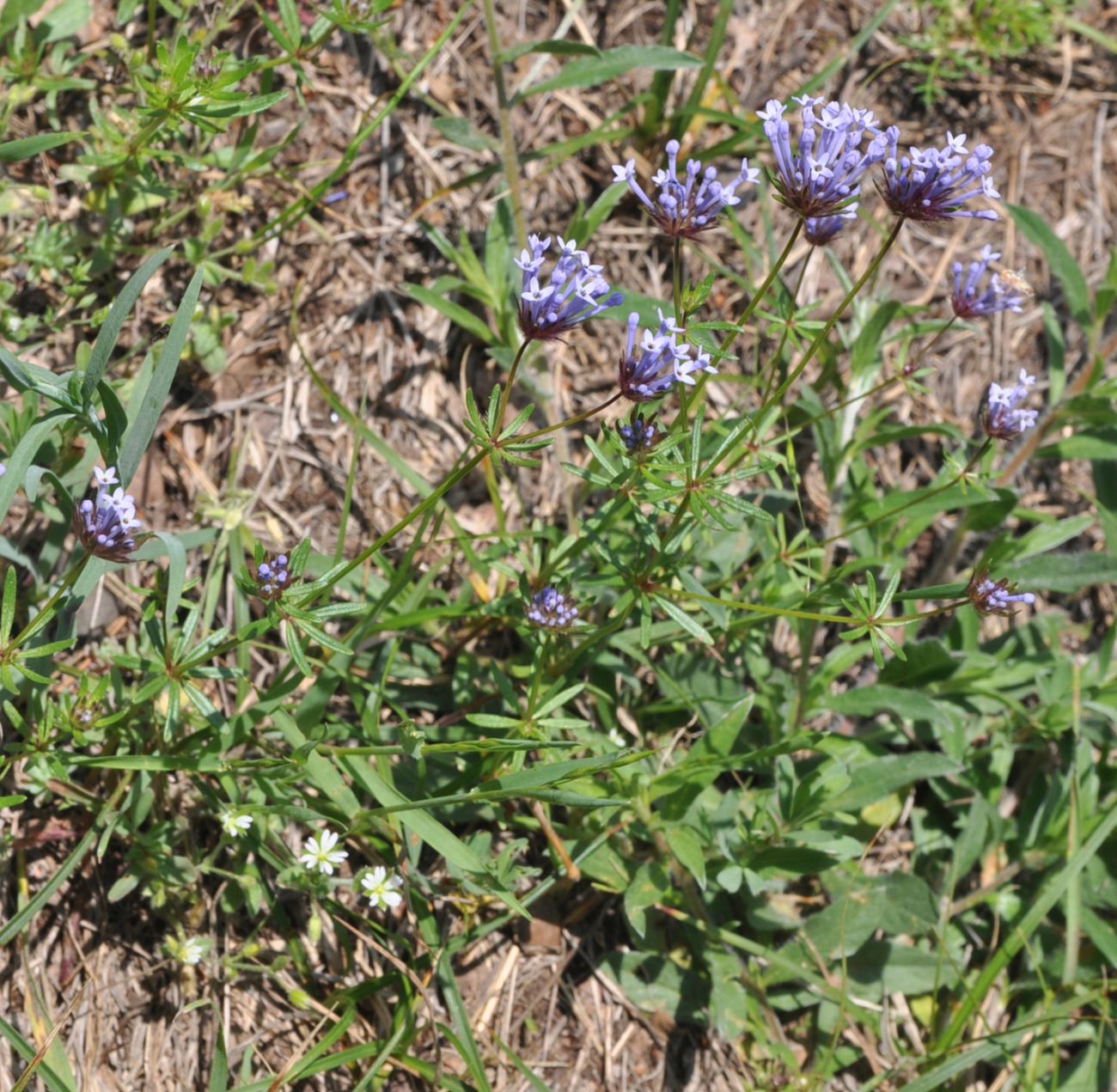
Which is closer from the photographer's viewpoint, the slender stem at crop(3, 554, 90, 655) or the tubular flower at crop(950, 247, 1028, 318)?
the slender stem at crop(3, 554, 90, 655)

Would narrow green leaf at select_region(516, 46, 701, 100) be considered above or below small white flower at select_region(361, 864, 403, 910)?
above

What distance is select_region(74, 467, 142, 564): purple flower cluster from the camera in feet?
8.81

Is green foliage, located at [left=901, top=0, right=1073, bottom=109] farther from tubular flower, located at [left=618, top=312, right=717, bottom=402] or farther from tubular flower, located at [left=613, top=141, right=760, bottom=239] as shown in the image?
tubular flower, located at [left=618, top=312, right=717, bottom=402]

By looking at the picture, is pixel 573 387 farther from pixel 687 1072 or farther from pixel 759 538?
pixel 687 1072

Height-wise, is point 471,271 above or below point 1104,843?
above

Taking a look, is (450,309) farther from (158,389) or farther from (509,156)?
(158,389)

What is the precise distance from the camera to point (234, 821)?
11.1ft

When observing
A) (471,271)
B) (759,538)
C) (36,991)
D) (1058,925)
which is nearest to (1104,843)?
(1058,925)

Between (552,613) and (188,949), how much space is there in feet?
5.07

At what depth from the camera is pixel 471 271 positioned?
14.2 ft

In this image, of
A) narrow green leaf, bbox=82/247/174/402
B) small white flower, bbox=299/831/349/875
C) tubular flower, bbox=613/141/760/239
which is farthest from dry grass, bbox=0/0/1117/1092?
tubular flower, bbox=613/141/760/239

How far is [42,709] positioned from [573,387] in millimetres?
2430

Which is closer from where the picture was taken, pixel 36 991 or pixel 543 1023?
pixel 36 991

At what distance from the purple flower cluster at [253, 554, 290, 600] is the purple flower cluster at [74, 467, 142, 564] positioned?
1.06 ft
